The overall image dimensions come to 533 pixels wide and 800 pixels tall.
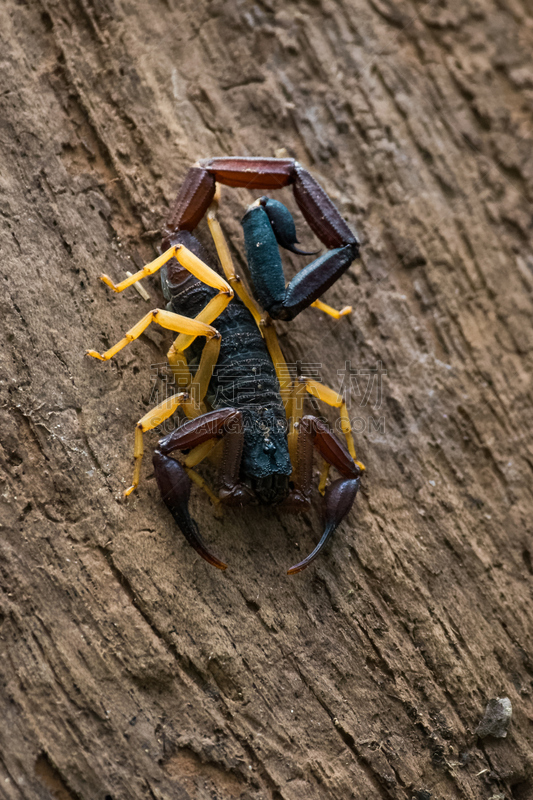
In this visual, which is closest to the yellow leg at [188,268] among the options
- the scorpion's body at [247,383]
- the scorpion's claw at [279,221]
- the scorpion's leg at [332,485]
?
the scorpion's body at [247,383]

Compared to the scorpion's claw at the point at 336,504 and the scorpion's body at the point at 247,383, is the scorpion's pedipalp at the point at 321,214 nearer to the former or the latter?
the scorpion's body at the point at 247,383

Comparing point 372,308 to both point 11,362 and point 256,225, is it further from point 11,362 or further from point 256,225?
point 11,362

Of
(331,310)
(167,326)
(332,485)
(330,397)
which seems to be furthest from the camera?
(331,310)

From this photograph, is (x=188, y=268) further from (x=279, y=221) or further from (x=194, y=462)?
(x=194, y=462)

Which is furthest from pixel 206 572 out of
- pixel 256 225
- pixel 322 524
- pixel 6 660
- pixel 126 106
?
pixel 126 106

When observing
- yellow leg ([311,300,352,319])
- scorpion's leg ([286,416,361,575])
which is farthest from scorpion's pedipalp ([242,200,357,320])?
scorpion's leg ([286,416,361,575])

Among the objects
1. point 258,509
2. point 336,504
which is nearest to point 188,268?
point 258,509
